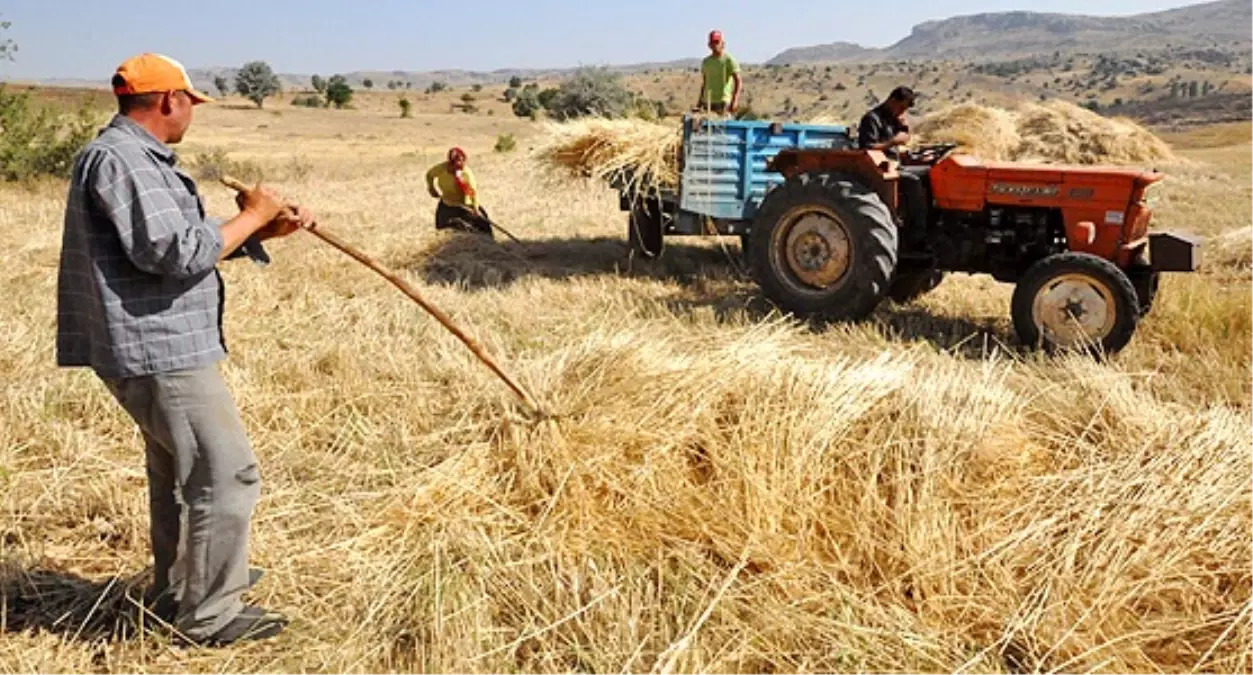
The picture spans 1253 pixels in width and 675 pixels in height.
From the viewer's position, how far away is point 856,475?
364 cm

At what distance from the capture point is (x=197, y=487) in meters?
2.83

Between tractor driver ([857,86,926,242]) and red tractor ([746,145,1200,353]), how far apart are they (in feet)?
0.05

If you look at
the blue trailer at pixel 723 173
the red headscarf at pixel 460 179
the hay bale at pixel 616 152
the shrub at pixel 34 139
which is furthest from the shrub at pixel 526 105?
the blue trailer at pixel 723 173

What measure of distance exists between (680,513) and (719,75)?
632 centimetres

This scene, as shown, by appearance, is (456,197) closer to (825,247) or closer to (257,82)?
(825,247)

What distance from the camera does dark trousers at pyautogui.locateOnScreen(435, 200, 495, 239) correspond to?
951 cm

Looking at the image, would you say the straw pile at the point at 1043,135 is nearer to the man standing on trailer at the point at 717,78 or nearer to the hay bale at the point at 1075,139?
the hay bale at the point at 1075,139

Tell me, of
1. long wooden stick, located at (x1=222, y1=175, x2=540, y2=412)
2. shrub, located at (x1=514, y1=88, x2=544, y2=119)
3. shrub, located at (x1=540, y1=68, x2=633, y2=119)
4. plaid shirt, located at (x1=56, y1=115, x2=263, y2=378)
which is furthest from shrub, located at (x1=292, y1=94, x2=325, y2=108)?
plaid shirt, located at (x1=56, y1=115, x2=263, y2=378)

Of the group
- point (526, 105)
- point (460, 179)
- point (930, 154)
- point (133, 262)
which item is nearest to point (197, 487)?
point (133, 262)

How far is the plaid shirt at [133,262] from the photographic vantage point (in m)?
2.54

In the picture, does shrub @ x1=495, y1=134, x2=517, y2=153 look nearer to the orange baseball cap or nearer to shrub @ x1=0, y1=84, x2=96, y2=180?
shrub @ x1=0, y1=84, x2=96, y2=180

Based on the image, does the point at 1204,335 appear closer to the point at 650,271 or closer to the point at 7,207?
the point at 650,271

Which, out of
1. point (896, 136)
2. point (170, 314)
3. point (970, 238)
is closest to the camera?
point (170, 314)

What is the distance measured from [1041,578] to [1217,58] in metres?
136
